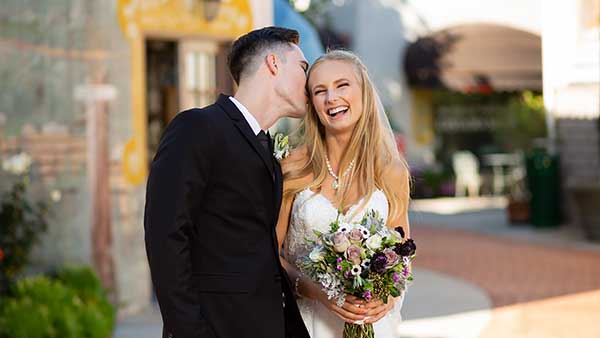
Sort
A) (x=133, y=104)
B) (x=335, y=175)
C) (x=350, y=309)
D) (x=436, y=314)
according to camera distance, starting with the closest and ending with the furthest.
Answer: (x=350, y=309), (x=335, y=175), (x=133, y=104), (x=436, y=314)

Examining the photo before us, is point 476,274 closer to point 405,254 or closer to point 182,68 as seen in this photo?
point 182,68

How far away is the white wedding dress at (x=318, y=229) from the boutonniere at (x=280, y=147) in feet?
0.58

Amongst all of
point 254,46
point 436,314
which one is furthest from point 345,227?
point 436,314

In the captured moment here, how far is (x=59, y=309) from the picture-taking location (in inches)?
246

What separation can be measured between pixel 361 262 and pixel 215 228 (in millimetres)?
532

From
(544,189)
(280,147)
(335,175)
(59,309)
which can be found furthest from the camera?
(544,189)

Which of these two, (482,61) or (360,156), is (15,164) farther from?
(482,61)

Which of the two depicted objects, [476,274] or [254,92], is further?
[476,274]

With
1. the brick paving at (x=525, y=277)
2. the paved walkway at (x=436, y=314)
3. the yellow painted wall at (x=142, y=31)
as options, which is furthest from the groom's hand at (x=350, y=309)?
the yellow painted wall at (x=142, y=31)

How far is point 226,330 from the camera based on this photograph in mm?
3025

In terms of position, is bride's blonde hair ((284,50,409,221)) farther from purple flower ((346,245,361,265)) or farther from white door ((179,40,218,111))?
white door ((179,40,218,111))

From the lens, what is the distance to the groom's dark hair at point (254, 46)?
318cm

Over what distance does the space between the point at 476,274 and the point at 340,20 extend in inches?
468

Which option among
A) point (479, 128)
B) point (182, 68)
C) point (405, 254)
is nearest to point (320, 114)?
point (405, 254)
